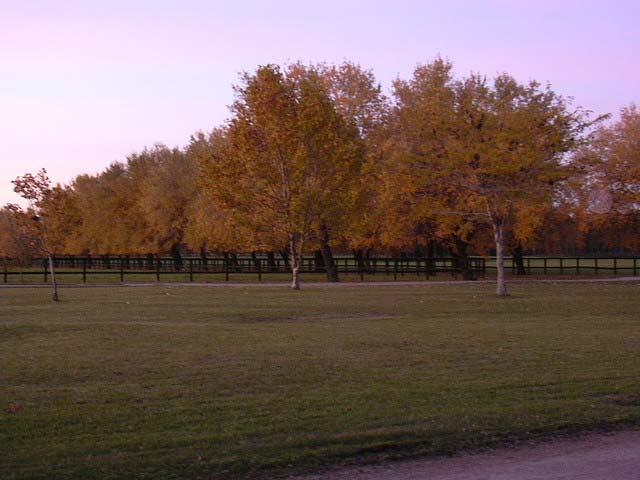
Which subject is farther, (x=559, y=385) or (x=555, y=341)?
(x=555, y=341)

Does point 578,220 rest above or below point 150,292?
above

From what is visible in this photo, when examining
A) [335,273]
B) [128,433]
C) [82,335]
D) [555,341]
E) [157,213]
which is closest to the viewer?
[128,433]

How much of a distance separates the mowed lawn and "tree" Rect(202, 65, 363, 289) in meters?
14.0

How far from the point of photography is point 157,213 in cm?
6175

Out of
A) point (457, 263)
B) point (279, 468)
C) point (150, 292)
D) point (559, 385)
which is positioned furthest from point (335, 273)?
point (279, 468)

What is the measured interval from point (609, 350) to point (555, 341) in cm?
151

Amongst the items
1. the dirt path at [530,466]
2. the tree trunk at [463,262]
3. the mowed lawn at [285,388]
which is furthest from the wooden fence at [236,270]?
the dirt path at [530,466]

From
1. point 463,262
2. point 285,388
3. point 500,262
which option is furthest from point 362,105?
point 285,388

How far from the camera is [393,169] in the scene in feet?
113

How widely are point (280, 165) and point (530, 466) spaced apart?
28.5 m

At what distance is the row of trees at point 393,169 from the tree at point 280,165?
6cm

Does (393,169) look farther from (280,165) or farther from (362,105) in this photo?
(362,105)

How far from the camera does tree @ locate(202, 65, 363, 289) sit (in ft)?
115

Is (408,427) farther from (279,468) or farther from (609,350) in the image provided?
(609,350)
